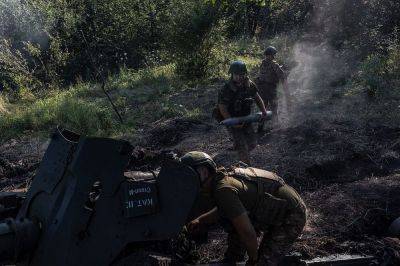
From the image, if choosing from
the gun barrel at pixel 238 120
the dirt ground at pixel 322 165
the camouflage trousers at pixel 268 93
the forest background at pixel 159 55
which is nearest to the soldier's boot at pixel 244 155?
the gun barrel at pixel 238 120

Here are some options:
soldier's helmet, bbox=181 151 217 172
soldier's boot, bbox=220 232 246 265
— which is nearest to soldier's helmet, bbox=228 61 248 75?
soldier's boot, bbox=220 232 246 265

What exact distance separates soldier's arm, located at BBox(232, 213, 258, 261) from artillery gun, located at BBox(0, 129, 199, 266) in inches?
19.2

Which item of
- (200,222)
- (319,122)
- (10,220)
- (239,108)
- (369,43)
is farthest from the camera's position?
(369,43)

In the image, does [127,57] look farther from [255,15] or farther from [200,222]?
[200,222]

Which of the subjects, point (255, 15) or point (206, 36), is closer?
point (206, 36)

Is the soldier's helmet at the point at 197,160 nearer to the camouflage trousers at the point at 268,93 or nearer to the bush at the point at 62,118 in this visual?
the camouflage trousers at the point at 268,93

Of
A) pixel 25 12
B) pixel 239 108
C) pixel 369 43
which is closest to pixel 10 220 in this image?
pixel 239 108

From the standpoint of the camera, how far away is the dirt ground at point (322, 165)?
19.7ft

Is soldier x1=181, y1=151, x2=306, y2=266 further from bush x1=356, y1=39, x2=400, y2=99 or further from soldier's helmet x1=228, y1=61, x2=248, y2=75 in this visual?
bush x1=356, y1=39, x2=400, y2=99

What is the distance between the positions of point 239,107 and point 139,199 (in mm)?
3785

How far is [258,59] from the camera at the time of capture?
16.7m

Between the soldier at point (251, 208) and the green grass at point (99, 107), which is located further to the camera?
the green grass at point (99, 107)

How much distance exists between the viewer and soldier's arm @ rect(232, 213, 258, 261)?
4.37 m

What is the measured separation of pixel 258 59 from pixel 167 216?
13.0 metres
